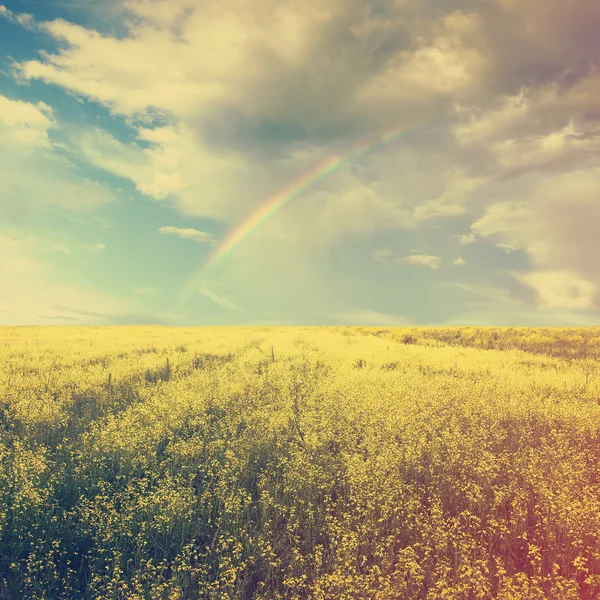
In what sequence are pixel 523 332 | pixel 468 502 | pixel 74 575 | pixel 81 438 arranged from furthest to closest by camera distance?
1. pixel 523 332
2. pixel 81 438
3. pixel 468 502
4. pixel 74 575

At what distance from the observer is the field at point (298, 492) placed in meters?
5.09

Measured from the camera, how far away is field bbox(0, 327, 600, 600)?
5.09 m

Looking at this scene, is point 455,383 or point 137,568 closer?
point 137,568

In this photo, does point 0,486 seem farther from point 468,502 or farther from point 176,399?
point 468,502

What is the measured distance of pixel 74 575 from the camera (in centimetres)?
534

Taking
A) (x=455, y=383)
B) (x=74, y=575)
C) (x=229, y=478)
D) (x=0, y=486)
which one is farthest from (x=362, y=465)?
(x=455, y=383)

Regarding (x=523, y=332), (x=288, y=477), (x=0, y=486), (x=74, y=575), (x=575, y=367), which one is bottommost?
(x=74, y=575)

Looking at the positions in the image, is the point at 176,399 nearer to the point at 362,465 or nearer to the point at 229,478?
the point at 229,478

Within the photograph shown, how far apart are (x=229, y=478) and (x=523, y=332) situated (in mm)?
37279

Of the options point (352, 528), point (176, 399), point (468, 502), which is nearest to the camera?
point (352, 528)

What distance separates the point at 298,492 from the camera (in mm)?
6840

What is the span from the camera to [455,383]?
14297 mm

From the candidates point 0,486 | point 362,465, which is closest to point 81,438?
point 0,486

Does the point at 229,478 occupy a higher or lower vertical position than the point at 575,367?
lower
